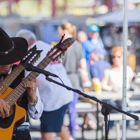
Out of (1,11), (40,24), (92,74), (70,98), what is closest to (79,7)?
(1,11)

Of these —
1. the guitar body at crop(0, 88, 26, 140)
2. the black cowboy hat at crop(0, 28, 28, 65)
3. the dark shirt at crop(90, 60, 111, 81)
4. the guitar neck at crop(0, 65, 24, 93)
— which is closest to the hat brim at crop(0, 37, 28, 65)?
the black cowboy hat at crop(0, 28, 28, 65)

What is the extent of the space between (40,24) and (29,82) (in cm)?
1213

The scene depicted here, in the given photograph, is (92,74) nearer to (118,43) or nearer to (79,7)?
(118,43)

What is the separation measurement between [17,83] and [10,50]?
0.27 metres

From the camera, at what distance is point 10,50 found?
4.09 m

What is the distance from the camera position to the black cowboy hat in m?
4.02

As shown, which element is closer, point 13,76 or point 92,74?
point 13,76

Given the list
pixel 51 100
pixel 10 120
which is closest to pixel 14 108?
pixel 10 120

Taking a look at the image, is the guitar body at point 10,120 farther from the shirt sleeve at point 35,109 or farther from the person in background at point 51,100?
the person in background at point 51,100

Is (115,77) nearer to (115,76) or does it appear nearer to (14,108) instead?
(115,76)

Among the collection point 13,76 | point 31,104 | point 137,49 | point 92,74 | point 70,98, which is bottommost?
point 137,49

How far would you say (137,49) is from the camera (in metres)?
15.5

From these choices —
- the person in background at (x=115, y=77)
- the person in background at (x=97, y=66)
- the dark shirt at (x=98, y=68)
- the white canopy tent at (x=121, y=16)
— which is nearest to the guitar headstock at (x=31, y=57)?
the person in background at (x=115, y=77)

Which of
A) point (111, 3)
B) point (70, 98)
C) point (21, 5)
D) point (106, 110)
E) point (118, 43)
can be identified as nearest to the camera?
point (106, 110)
